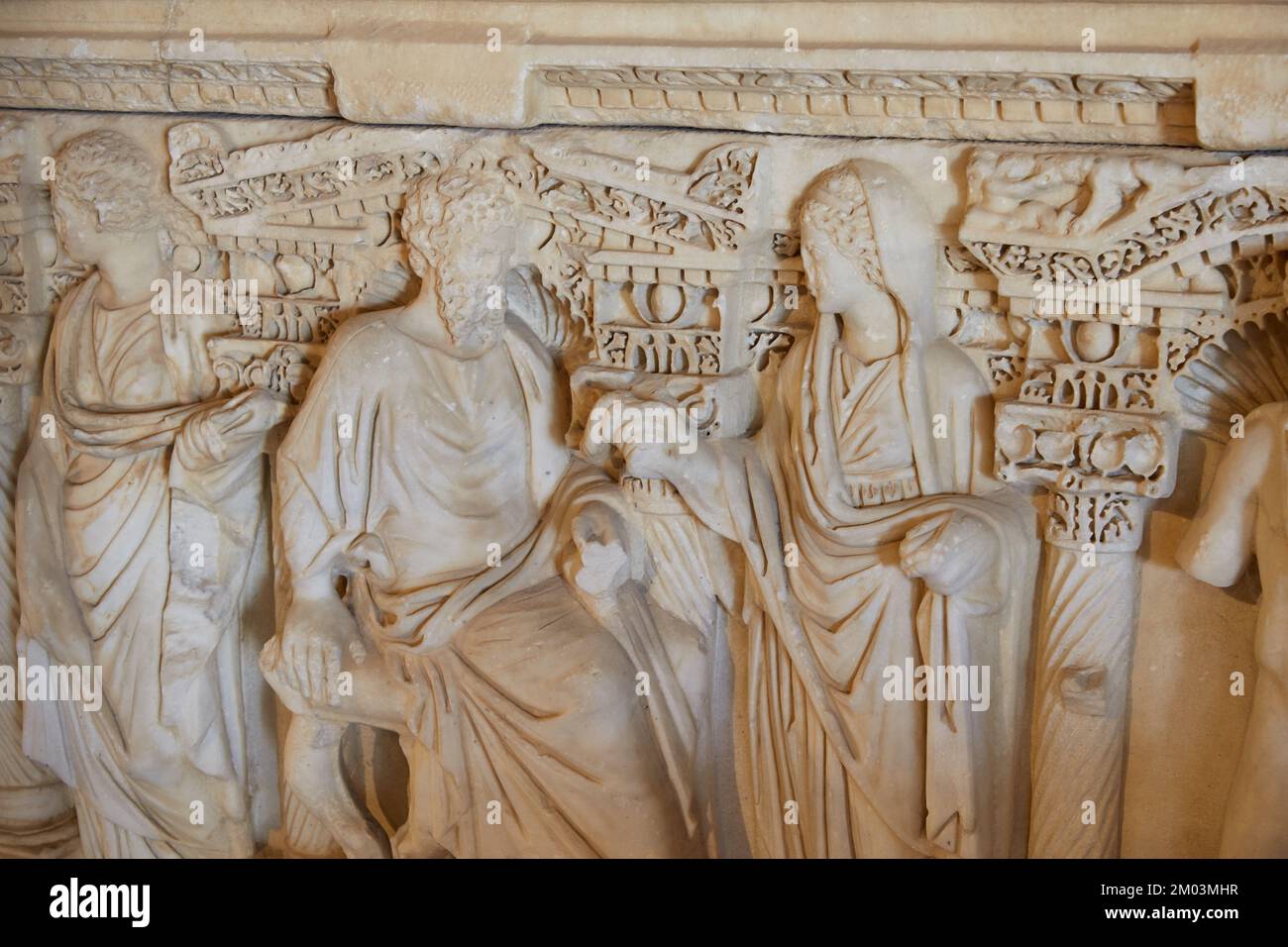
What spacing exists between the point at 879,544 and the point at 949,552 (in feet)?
0.75

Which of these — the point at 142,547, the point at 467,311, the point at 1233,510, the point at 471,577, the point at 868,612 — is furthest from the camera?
the point at 142,547

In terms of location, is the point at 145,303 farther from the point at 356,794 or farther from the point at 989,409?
the point at 989,409

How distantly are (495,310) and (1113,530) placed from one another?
4.93ft

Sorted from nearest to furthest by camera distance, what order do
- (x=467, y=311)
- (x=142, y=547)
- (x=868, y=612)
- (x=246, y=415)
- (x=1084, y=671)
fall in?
(x=1084, y=671), (x=868, y=612), (x=467, y=311), (x=246, y=415), (x=142, y=547)

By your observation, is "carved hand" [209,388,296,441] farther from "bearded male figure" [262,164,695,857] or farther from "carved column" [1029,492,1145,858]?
"carved column" [1029,492,1145,858]

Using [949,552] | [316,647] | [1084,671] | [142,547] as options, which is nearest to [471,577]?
[316,647]

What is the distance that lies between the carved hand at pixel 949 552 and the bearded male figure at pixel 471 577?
0.70 m

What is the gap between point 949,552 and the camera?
12.5 ft

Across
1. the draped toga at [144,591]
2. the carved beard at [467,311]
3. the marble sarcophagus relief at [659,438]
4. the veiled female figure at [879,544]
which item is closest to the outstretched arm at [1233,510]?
the marble sarcophagus relief at [659,438]

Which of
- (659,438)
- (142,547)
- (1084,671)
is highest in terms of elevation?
(659,438)

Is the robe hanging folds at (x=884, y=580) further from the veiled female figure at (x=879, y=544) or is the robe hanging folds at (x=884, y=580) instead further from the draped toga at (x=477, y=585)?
the draped toga at (x=477, y=585)

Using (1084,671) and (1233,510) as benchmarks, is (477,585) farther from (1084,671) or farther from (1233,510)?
(1233,510)

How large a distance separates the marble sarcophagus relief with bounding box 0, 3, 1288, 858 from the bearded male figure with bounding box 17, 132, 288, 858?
0.01 metres

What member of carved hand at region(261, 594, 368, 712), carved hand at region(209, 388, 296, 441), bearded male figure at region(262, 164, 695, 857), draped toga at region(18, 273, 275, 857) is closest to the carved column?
bearded male figure at region(262, 164, 695, 857)
